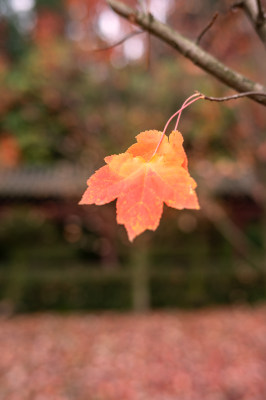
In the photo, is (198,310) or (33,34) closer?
(198,310)

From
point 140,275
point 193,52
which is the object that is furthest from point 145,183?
point 140,275

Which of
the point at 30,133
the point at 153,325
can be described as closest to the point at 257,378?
the point at 153,325

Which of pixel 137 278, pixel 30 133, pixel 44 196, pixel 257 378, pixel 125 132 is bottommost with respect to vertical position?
pixel 257 378

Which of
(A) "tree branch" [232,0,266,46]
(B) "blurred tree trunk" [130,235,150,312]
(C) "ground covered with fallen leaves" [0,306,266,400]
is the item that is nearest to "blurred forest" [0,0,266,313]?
(B) "blurred tree trunk" [130,235,150,312]

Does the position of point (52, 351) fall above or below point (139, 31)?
below

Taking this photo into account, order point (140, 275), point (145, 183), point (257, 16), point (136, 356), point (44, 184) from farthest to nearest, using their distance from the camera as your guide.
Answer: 1. point (140, 275)
2. point (44, 184)
3. point (136, 356)
4. point (257, 16)
5. point (145, 183)

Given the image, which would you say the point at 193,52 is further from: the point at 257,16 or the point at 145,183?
the point at 145,183

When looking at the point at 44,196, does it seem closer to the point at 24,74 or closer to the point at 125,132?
the point at 125,132
